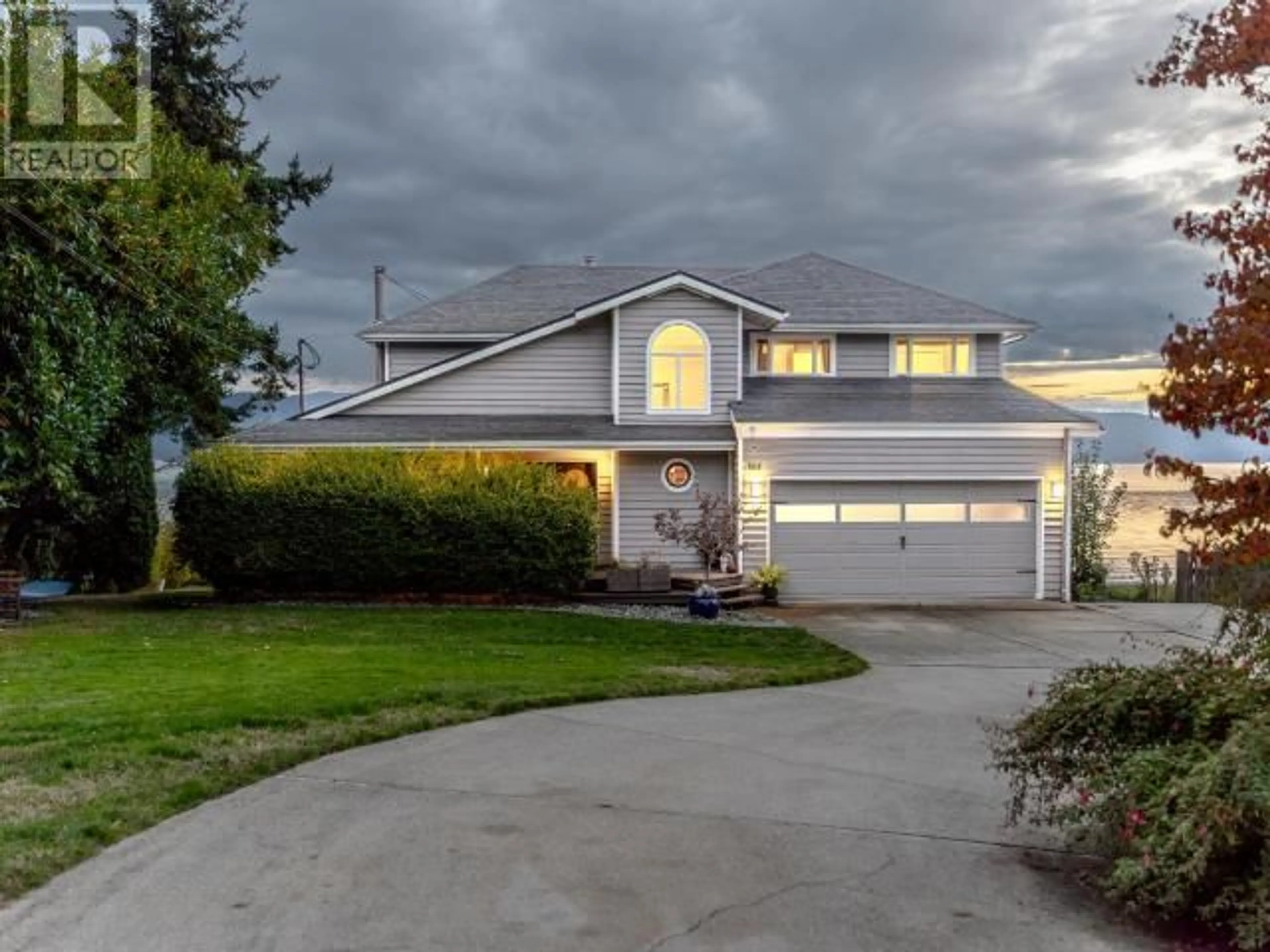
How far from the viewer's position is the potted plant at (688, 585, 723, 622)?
1509 cm

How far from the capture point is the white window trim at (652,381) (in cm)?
1830

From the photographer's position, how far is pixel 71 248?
13305mm

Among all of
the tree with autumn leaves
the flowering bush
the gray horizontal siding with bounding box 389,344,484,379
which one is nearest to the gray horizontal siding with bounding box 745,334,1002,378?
the gray horizontal siding with bounding box 389,344,484,379

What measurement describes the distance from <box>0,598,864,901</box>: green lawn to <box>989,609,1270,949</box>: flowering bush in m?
4.33

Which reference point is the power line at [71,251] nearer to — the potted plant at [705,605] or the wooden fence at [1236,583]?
the potted plant at [705,605]

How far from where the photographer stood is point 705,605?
15.2 metres

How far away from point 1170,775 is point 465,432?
1470cm

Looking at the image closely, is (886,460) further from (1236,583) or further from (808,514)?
(1236,583)

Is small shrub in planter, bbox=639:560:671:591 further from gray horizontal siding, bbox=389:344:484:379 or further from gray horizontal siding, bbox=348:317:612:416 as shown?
gray horizontal siding, bbox=389:344:484:379

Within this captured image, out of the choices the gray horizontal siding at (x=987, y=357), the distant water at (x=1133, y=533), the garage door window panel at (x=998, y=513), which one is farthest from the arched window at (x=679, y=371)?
the distant water at (x=1133, y=533)

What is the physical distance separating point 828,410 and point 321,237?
20064mm

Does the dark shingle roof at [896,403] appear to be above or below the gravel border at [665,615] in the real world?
above

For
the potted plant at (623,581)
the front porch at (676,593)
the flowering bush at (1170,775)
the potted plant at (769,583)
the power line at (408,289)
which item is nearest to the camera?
the flowering bush at (1170,775)

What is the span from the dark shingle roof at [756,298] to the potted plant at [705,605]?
6456 mm
